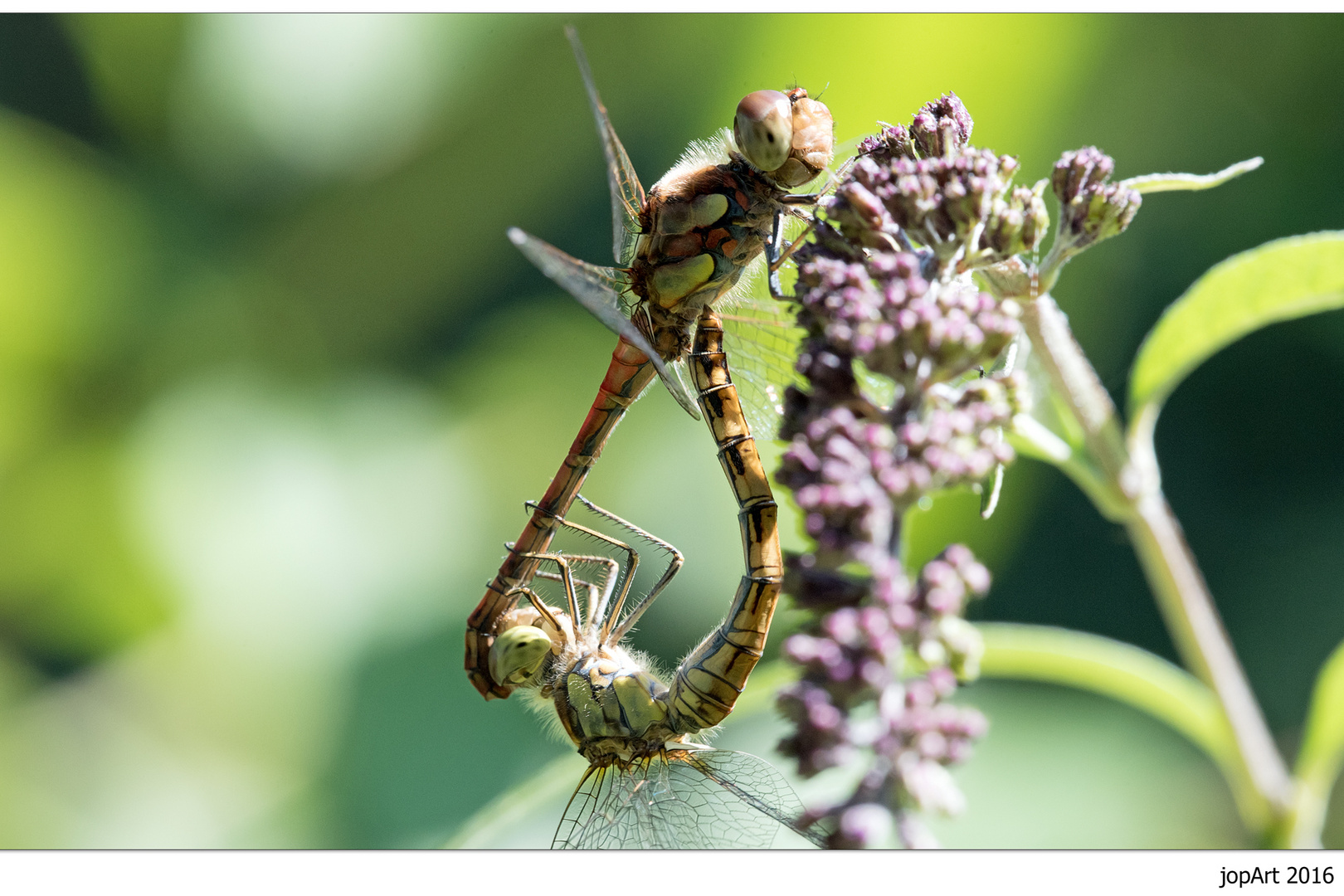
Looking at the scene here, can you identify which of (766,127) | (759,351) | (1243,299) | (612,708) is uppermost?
(766,127)

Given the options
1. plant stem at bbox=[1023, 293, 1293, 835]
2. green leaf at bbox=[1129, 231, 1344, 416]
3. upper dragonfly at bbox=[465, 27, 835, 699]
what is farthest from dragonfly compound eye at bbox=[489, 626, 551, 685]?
green leaf at bbox=[1129, 231, 1344, 416]

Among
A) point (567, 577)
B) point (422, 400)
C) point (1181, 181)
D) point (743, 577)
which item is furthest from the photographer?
point (422, 400)

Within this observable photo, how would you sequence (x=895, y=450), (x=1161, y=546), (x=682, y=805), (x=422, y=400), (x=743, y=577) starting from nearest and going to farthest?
1. (x=895, y=450)
2. (x=1161, y=546)
3. (x=743, y=577)
4. (x=682, y=805)
5. (x=422, y=400)

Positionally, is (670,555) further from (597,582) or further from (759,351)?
(759,351)

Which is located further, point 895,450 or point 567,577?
point 567,577

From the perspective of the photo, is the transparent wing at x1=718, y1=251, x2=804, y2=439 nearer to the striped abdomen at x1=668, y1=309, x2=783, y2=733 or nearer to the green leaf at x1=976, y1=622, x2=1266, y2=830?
the striped abdomen at x1=668, y1=309, x2=783, y2=733

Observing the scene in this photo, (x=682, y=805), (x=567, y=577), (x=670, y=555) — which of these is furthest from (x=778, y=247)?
(x=682, y=805)

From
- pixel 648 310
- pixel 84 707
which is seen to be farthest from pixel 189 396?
pixel 648 310
